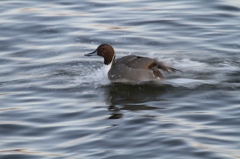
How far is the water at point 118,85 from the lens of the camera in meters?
8.47

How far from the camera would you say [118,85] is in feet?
37.3

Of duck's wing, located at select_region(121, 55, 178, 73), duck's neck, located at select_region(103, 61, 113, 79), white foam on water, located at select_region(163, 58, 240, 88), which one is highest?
duck's wing, located at select_region(121, 55, 178, 73)

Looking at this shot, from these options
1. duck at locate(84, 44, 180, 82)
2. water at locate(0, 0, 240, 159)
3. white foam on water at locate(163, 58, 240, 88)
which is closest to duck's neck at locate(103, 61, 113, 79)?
duck at locate(84, 44, 180, 82)

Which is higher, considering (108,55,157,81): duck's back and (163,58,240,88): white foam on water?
(108,55,157,81): duck's back

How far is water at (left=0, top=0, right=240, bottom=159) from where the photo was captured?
847cm

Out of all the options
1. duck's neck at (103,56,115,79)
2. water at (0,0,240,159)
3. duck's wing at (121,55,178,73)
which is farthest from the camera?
duck's neck at (103,56,115,79)

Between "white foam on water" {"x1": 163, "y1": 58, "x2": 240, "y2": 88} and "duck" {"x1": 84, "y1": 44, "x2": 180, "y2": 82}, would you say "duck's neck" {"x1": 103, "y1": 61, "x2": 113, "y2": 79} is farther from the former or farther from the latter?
"white foam on water" {"x1": 163, "y1": 58, "x2": 240, "y2": 88}

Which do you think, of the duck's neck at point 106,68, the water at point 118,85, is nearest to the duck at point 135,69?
the duck's neck at point 106,68

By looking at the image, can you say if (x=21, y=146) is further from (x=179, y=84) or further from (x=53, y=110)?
(x=179, y=84)

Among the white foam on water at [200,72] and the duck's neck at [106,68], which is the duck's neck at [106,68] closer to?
the duck's neck at [106,68]

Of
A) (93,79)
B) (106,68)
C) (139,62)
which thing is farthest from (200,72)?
(93,79)

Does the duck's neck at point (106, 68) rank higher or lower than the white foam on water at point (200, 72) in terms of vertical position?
higher

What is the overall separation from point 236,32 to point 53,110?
5.64m

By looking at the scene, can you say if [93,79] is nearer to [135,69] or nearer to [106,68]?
[106,68]
